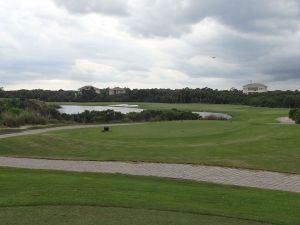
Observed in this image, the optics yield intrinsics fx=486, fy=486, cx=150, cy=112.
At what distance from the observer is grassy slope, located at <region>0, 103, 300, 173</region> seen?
18.7m

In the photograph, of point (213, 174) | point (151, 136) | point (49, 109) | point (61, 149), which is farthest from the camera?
point (49, 109)

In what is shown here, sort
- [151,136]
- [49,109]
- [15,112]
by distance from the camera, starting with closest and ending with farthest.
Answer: [151,136] → [15,112] → [49,109]

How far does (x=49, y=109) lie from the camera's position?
49.7 metres

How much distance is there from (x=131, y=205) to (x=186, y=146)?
15084 mm

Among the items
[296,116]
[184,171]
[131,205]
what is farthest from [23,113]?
[131,205]

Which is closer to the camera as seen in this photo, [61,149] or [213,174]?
[213,174]

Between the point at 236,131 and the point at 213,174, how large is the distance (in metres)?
12.9

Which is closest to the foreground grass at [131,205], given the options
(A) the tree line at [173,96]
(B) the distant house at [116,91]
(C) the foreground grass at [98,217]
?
(C) the foreground grass at [98,217]

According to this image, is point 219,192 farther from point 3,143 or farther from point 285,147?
point 3,143

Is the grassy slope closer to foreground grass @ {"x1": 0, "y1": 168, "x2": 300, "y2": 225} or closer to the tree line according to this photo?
foreground grass @ {"x1": 0, "y1": 168, "x2": 300, "y2": 225}

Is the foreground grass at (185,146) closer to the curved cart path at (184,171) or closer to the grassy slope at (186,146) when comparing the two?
the grassy slope at (186,146)

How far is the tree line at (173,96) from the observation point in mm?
94875

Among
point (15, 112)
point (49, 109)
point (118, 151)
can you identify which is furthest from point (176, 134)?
point (49, 109)

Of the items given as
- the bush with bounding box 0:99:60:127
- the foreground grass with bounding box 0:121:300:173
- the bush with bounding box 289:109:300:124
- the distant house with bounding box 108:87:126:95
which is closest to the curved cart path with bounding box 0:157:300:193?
the foreground grass with bounding box 0:121:300:173
